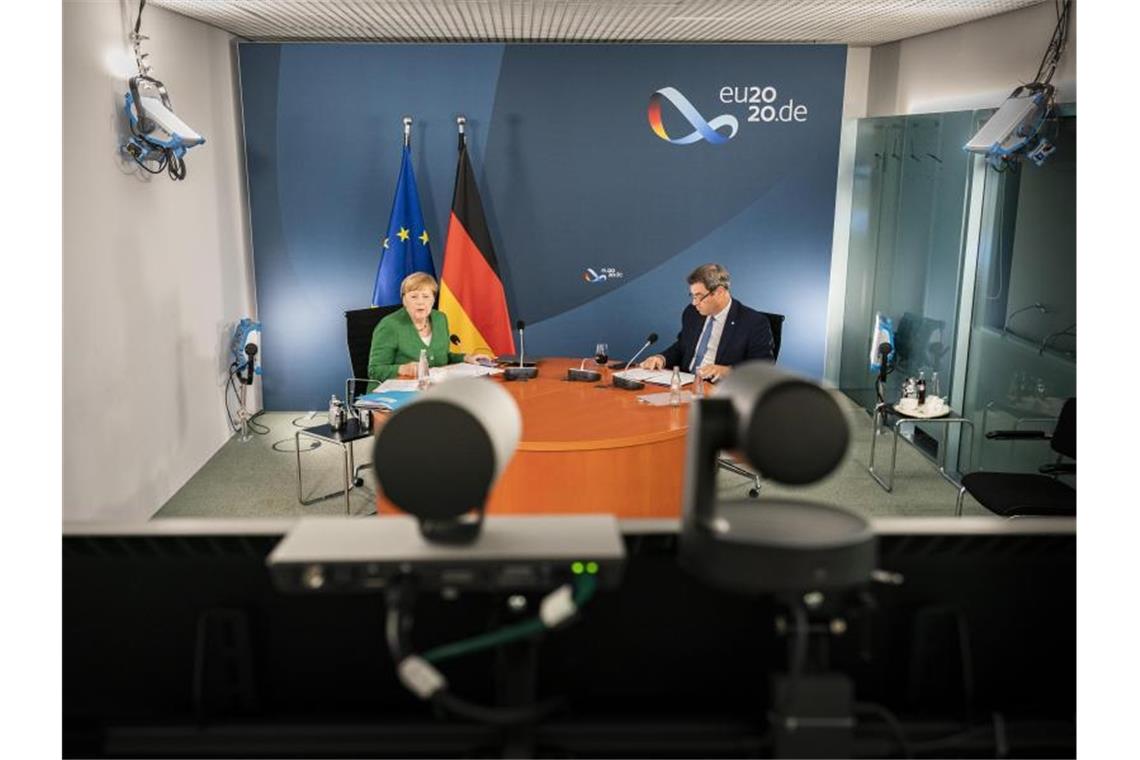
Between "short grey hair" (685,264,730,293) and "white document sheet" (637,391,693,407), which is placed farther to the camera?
"short grey hair" (685,264,730,293)

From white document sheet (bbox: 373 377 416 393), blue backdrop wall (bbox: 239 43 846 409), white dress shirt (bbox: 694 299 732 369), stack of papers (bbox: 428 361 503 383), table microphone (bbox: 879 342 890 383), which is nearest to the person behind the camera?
white document sheet (bbox: 373 377 416 393)

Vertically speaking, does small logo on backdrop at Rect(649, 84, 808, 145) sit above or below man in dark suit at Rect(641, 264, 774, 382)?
above

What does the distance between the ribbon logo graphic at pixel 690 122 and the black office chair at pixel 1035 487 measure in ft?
11.0

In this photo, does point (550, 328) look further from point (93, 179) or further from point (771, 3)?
point (93, 179)

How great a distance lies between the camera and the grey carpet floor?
5422 millimetres

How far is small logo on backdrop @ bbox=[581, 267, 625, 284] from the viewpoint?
7.21m

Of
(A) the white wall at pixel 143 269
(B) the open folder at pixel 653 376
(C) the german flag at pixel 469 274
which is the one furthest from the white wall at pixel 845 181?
(A) the white wall at pixel 143 269

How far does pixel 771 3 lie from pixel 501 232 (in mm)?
2619

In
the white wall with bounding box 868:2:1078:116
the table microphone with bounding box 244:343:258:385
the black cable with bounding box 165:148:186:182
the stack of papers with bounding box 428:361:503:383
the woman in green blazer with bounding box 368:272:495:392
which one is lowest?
the table microphone with bounding box 244:343:258:385

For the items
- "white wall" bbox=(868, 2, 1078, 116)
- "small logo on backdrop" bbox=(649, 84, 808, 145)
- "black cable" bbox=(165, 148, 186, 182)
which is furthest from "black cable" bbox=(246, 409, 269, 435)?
"white wall" bbox=(868, 2, 1078, 116)

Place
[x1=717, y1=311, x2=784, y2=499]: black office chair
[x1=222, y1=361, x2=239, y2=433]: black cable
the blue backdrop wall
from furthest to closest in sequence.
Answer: the blue backdrop wall
[x1=222, y1=361, x2=239, y2=433]: black cable
[x1=717, y1=311, x2=784, y2=499]: black office chair

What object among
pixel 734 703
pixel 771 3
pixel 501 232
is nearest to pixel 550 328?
pixel 501 232

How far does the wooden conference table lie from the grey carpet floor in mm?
967

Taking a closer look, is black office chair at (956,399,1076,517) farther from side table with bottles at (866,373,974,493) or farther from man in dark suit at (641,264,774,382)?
man in dark suit at (641,264,774,382)
